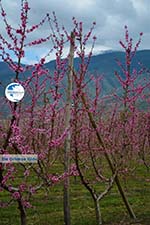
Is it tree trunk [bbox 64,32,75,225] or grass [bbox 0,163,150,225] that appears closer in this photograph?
tree trunk [bbox 64,32,75,225]

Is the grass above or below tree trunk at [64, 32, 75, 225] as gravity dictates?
below

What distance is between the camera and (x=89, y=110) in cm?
805

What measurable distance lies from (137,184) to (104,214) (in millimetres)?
6576

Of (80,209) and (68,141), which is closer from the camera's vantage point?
(68,141)

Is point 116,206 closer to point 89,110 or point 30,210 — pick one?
point 30,210

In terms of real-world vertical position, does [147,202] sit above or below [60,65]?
below

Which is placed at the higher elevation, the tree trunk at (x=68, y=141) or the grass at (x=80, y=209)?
the tree trunk at (x=68, y=141)

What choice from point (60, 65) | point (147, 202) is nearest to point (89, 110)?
point (60, 65)

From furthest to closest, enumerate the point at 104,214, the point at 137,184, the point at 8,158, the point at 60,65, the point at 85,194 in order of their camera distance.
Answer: the point at 137,184
the point at 85,194
the point at 104,214
the point at 60,65
the point at 8,158

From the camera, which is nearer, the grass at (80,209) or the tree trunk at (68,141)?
the tree trunk at (68,141)

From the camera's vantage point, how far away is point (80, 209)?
10750 mm

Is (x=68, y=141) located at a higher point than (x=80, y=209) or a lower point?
higher

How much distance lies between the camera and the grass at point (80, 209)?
909 cm

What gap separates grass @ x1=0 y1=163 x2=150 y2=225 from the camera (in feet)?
29.8
